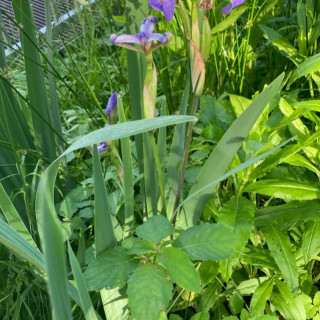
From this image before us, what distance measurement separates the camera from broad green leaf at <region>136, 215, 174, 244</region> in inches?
28.0

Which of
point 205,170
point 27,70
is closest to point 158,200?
point 205,170

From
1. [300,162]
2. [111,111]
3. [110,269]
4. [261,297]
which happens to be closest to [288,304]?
[261,297]

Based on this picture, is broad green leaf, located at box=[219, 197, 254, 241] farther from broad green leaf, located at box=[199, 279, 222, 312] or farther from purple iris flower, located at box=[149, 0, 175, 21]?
purple iris flower, located at box=[149, 0, 175, 21]

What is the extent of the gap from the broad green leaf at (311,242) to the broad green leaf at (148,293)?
326mm

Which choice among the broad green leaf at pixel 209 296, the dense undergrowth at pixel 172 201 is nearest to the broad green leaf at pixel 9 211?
the dense undergrowth at pixel 172 201

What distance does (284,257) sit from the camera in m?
0.86

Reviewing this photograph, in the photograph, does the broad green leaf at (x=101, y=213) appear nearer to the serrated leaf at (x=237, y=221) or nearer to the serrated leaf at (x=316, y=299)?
the serrated leaf at (x=237, y=221)

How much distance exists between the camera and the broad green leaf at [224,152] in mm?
736

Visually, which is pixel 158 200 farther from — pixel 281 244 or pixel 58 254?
pixel 58 254

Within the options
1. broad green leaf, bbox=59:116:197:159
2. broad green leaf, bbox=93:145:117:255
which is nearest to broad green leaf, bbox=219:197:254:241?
broad green leaf, bbox=93:145:117:255

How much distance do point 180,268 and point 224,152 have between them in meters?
0.24

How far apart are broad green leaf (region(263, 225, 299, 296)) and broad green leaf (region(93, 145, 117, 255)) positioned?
1.05ft

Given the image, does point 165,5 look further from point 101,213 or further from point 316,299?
point 316,299

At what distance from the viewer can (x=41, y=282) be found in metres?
0.94
